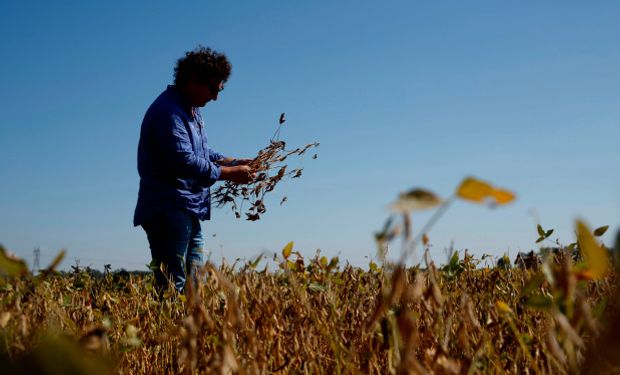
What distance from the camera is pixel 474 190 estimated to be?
1.91 ft

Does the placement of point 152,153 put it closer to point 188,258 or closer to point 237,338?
point 188,258

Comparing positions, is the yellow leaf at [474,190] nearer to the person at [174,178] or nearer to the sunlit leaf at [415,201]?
the sunlit leaf at [415,201]

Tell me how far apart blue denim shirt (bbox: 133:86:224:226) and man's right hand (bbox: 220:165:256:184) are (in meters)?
0.06

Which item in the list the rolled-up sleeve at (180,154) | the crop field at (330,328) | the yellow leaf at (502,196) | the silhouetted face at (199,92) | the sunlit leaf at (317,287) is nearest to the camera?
the yellow leaf at (502,196)

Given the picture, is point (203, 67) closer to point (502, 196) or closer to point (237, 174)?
point (237, 174)

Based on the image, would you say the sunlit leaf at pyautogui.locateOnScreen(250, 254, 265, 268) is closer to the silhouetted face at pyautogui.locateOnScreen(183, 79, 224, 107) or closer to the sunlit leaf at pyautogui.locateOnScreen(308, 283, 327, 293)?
the sunlit leaf at pyautogui.locateOnScreen(308, 283, 327, 293)

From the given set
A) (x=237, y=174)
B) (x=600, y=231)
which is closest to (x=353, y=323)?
(x=600, y=231)

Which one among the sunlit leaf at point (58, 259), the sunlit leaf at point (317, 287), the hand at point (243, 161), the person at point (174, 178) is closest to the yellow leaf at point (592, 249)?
the sunlit leaf at point (58, 259)

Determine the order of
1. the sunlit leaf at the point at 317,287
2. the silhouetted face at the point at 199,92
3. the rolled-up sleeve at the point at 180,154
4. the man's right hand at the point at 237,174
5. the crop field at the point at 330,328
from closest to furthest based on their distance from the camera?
the crop field at the point at 330,328
the sunlit leaf at the point at 317,287
the rolled-up sleeve at the point at 180,154
the man's right hand at the point at 237,174
the silhouetted face at the point at 199,92

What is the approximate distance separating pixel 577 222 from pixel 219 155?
4.79 meters

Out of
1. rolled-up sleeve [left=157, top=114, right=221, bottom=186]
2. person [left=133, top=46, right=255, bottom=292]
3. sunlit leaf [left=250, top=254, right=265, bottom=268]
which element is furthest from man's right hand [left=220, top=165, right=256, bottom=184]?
sunlit leaf [left=250, top=254, right=265, bottom=268]

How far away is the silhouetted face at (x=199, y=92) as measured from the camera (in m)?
4.71

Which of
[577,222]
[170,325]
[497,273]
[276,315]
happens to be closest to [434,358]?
[577,222]

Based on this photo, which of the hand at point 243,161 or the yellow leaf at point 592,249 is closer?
the yellow leaf at point 592,249
